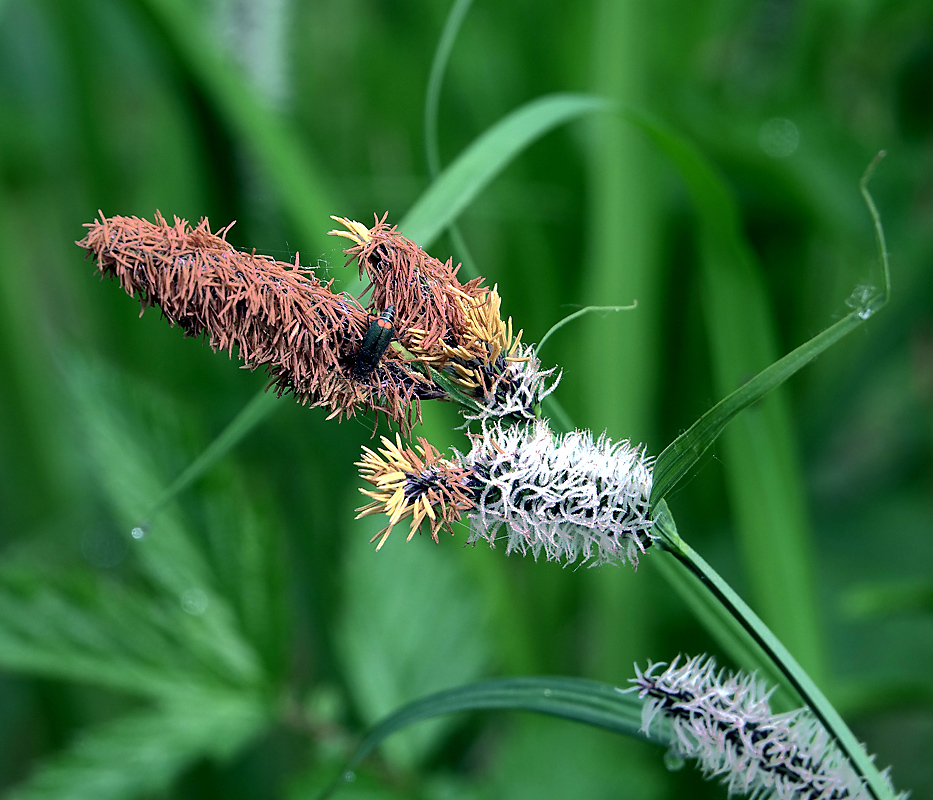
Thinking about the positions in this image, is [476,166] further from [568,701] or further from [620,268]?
[620,268]

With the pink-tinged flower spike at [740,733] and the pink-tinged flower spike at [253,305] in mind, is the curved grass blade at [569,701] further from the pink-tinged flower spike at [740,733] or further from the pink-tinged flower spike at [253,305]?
the pink-tinged flower spike at [253,305]

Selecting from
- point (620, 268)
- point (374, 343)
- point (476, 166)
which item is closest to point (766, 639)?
point (374, 343)

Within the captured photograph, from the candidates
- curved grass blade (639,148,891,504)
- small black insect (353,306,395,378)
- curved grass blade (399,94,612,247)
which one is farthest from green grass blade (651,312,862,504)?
curved grass blade (399,94,612,247)

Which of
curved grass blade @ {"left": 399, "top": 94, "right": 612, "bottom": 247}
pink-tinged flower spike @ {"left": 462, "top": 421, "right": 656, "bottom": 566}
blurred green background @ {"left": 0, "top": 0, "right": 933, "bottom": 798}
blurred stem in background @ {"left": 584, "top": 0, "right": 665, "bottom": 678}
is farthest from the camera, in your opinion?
blurred stem in background @ {"left": 584, "top": 0, "right": 665, "bottom": 678}

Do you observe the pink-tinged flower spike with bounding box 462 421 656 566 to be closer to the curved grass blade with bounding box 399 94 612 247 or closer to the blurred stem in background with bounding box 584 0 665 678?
the curved grass blade with bounding box 399 94 612 247

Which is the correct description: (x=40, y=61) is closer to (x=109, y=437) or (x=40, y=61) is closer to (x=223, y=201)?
(x=223, y=201)

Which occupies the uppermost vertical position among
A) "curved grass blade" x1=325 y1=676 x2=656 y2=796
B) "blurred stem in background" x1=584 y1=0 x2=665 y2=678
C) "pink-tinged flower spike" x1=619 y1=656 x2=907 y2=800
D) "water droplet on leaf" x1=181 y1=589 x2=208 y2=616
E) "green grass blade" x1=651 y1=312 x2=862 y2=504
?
"blurred stem in background" x1=584 y1=0 x2=665 y2=678

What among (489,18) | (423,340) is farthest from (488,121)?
A: (423,340)
